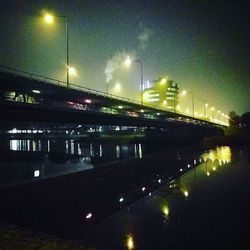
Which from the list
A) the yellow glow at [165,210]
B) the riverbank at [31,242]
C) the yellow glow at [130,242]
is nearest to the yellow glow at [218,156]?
the yellow glow at [165,210]

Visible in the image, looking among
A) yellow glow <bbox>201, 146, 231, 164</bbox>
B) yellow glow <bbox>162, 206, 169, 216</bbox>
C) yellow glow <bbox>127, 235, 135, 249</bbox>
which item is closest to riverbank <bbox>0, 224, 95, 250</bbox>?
yellow glow <bbox>127, 235, 135, 249</bbox>

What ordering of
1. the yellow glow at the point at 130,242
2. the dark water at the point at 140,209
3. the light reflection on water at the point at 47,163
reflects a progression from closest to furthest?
the yellow glow at the point at 130,242, the dark water at the point at 140,209, the light reflection on water at the point at 47,163

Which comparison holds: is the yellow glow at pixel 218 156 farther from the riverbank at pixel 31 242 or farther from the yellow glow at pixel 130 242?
the riverbank at pixel 31 242

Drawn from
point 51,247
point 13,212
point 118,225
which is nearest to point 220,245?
point 118,225

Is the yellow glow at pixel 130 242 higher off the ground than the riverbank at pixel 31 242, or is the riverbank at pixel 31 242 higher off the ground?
the riverbank at pixel 31 242

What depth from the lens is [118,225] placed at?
1113 cm

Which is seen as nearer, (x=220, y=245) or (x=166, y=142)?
(x=220, y=245)

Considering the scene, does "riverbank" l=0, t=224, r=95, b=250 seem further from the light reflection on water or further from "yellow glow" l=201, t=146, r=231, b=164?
"yellow glow" l=201, t=146, r=231, b=164

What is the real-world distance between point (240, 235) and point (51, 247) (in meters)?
6.81

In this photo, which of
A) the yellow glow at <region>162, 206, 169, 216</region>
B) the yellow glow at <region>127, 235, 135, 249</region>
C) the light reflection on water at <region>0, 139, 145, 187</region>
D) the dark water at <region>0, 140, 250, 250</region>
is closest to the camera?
the yellow glow at <region>127, 235, 135, 249</region>

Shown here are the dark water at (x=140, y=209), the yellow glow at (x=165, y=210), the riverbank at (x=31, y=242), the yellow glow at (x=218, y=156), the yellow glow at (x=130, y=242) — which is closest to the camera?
the riverbank at (x=31, y=242)

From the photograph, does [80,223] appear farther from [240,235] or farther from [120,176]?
[120,176]

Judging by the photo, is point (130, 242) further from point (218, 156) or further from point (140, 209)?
point (218, 156)

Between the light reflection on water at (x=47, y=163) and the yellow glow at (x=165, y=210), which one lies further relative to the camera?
the light reflection on water at (x=47, y=163)
